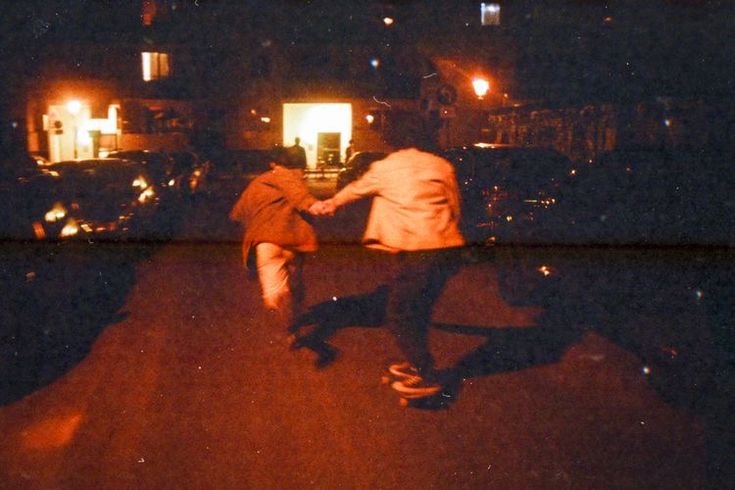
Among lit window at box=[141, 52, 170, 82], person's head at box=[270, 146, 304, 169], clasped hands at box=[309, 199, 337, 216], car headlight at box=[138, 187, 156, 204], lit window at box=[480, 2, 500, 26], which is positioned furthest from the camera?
lit window at box=[141, 52, 170, 82]

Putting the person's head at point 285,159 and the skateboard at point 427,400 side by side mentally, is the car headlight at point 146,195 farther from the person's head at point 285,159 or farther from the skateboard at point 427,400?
the skateboard at point 427,400

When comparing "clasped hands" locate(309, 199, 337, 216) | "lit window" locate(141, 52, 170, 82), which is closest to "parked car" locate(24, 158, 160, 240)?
"clasped hands" locate(309, 199, 337, 216)

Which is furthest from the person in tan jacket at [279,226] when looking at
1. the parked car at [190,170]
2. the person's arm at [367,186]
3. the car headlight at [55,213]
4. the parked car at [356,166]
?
the parked car at [190,170]

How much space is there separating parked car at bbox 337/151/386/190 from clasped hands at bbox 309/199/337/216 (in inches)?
596

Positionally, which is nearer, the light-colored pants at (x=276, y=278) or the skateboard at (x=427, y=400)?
the skateboard at (x=427, y=400)

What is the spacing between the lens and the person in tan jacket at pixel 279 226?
747cm

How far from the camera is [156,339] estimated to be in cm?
791

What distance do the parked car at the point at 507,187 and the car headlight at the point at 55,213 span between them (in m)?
5.43

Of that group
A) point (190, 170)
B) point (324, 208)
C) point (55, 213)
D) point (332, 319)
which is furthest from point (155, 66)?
point (324, 208)

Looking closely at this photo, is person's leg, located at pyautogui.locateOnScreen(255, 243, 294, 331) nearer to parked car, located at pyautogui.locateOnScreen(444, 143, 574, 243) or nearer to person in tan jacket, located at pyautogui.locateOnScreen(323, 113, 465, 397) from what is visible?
person in tan jacket, located at pyautogui.locateOnScreen(323, 113, 465, 397)

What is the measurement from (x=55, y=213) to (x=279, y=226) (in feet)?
16.9

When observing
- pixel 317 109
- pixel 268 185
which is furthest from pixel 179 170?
pixel 268 185

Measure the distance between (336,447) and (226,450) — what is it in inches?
25.7

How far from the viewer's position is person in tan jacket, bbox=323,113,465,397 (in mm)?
6121
